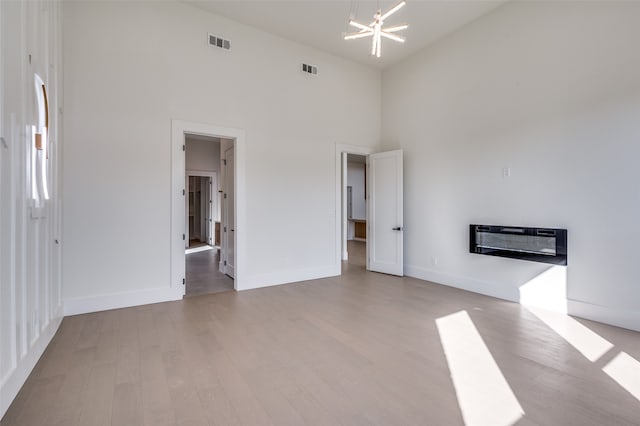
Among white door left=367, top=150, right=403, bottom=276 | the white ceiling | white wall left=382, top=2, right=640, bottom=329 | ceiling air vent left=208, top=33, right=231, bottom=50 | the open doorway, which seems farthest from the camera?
white door left=367, top=150, right=403, bottom=276

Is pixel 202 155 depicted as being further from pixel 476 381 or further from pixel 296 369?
pixel 476 381

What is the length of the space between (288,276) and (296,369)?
110 inches

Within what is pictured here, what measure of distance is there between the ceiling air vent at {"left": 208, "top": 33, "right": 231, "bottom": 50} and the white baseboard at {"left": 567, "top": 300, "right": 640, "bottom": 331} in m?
5.80

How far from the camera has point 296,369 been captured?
2379 mm

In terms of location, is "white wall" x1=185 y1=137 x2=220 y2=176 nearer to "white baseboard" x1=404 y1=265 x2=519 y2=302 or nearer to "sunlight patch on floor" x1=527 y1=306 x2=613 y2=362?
"white baseboard" x1=404 y1=265 x2=519 y2=302

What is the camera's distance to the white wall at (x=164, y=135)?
11.9 ft

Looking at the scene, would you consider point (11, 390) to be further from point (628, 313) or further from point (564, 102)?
point (564, 102)

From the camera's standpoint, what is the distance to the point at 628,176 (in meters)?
3.20

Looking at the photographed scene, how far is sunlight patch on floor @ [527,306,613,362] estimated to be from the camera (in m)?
2.67

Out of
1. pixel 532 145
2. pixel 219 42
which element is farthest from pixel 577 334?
pixel 219 42

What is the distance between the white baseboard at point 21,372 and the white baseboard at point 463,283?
16.8 ft

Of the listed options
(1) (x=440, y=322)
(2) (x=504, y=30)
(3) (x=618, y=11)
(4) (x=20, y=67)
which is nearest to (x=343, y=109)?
(2) (x=504, y=30)

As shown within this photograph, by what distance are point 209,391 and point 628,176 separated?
4.50m

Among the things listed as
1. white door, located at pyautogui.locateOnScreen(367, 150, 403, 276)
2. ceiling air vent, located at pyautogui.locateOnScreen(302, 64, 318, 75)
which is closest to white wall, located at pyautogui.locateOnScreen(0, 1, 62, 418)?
ceiling air vent, located at pyautogui.locateOnScreen(302, 64, 318, 75)
